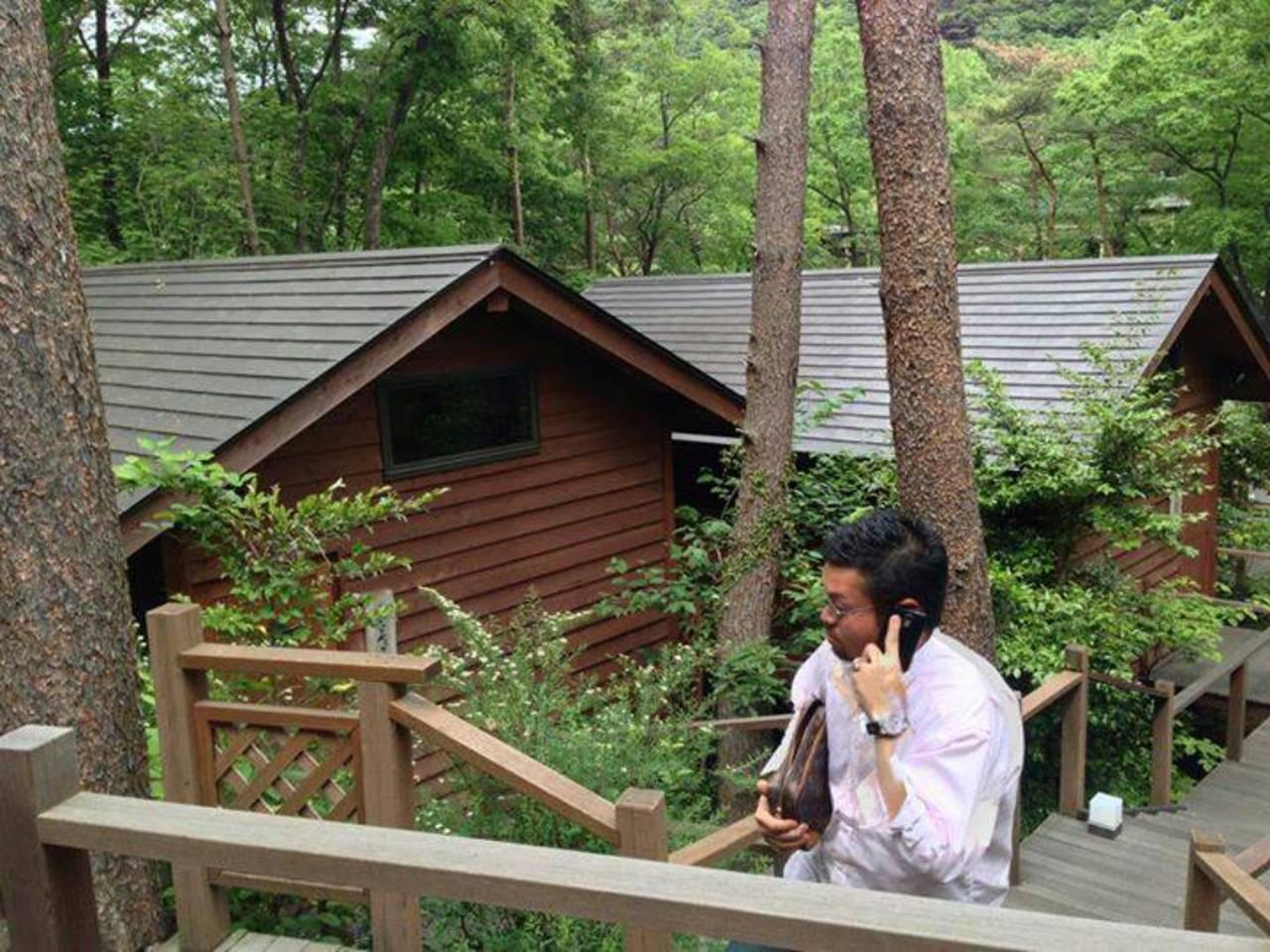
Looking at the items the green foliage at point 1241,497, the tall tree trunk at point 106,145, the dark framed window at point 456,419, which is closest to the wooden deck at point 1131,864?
the dark framed window at point 456,419

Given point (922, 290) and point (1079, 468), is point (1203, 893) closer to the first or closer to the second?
point (922, 290)

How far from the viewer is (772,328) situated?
288 inches

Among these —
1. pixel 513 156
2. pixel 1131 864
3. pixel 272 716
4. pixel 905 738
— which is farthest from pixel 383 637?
pixel 513 156

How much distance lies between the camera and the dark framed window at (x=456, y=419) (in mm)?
6906

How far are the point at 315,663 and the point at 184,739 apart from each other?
25.1 inches

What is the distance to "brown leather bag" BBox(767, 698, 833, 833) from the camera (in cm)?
196

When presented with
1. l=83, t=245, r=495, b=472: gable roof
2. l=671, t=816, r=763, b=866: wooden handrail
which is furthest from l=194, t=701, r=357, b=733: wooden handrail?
l=83, t=245, r=495, b=472: gable roof

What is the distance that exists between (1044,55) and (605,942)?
28716 mm

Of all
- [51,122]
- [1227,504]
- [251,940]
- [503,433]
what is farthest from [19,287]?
[1227,504]

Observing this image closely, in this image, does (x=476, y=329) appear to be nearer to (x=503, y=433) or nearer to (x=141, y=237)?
(x=503, y=433)

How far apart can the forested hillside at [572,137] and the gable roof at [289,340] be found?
8.20 meters

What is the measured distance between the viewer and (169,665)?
10.2 ft

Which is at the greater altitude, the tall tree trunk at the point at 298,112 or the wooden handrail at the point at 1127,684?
the tall tree trunk at the point at 298,112

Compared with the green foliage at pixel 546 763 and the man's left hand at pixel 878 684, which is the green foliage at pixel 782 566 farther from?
the man's left hand at pixel 878 684
